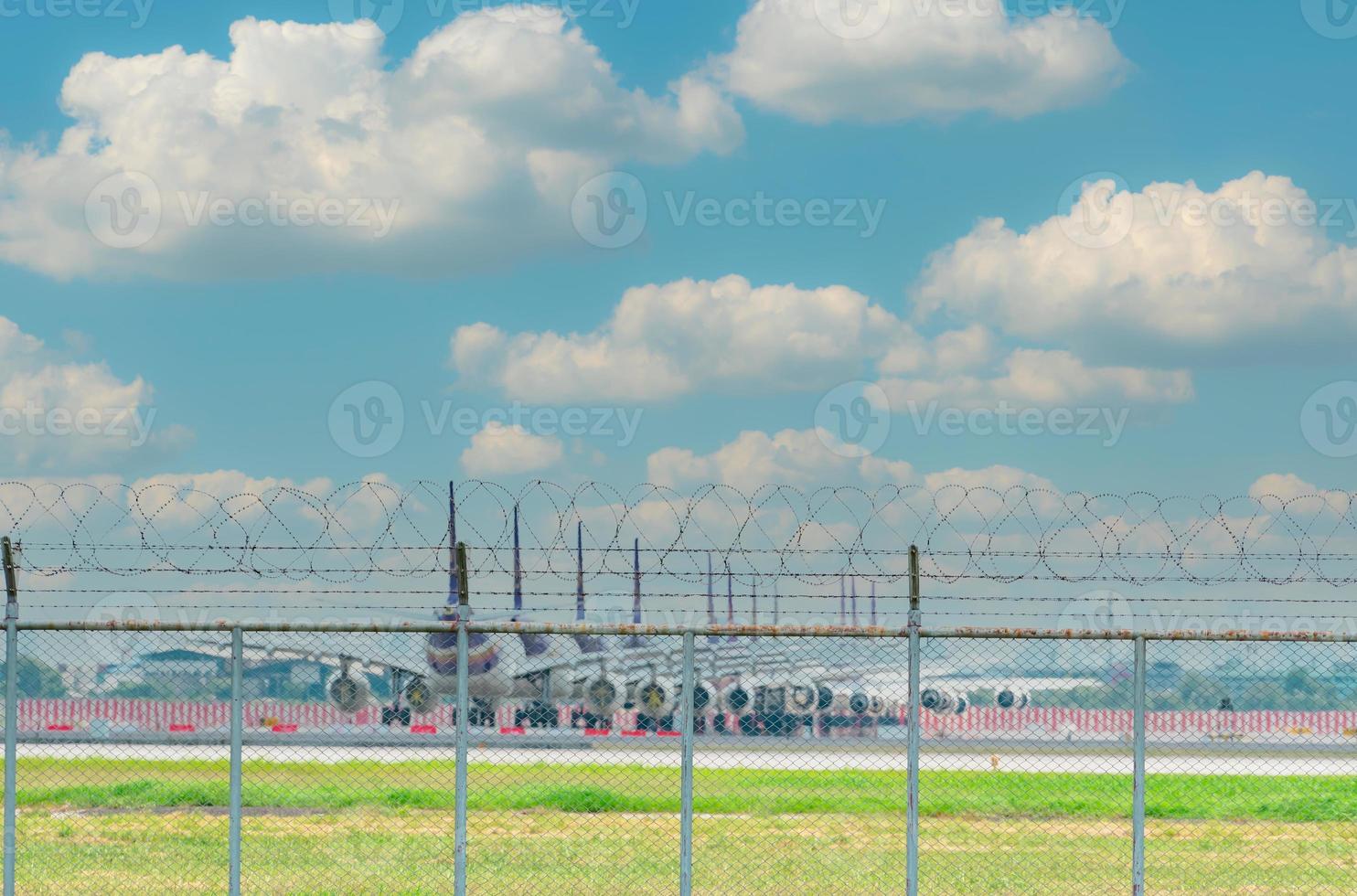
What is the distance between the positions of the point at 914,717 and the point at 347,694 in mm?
14080

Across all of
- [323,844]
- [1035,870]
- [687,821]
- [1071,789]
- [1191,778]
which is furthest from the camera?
[1191,778]

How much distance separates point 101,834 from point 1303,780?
20.4 meters

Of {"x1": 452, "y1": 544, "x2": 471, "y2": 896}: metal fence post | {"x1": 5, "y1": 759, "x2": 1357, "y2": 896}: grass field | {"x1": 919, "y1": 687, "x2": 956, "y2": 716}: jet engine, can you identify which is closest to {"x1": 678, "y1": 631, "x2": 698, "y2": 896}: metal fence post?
{"x1": 452, "y1": 544, "x2": 471, "y2": 896}: metal fence post

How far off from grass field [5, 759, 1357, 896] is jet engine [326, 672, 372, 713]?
4.79 feet

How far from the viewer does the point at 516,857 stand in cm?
1661

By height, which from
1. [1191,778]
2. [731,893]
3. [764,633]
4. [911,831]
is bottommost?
[1191,778]

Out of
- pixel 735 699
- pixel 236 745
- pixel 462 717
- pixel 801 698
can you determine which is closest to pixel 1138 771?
pixel 462 717

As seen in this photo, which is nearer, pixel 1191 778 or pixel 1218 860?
pixel 1218 860

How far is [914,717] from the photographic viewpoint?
10094mm

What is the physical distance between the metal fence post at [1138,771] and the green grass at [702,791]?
1073cm

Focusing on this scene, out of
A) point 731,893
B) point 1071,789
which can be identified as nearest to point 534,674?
point 1071,789

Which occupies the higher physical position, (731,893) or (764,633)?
(764,633)

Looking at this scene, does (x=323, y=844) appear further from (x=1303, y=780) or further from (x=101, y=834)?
(x=1303, y=780)

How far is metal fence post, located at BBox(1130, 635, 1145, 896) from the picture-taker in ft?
34.2
